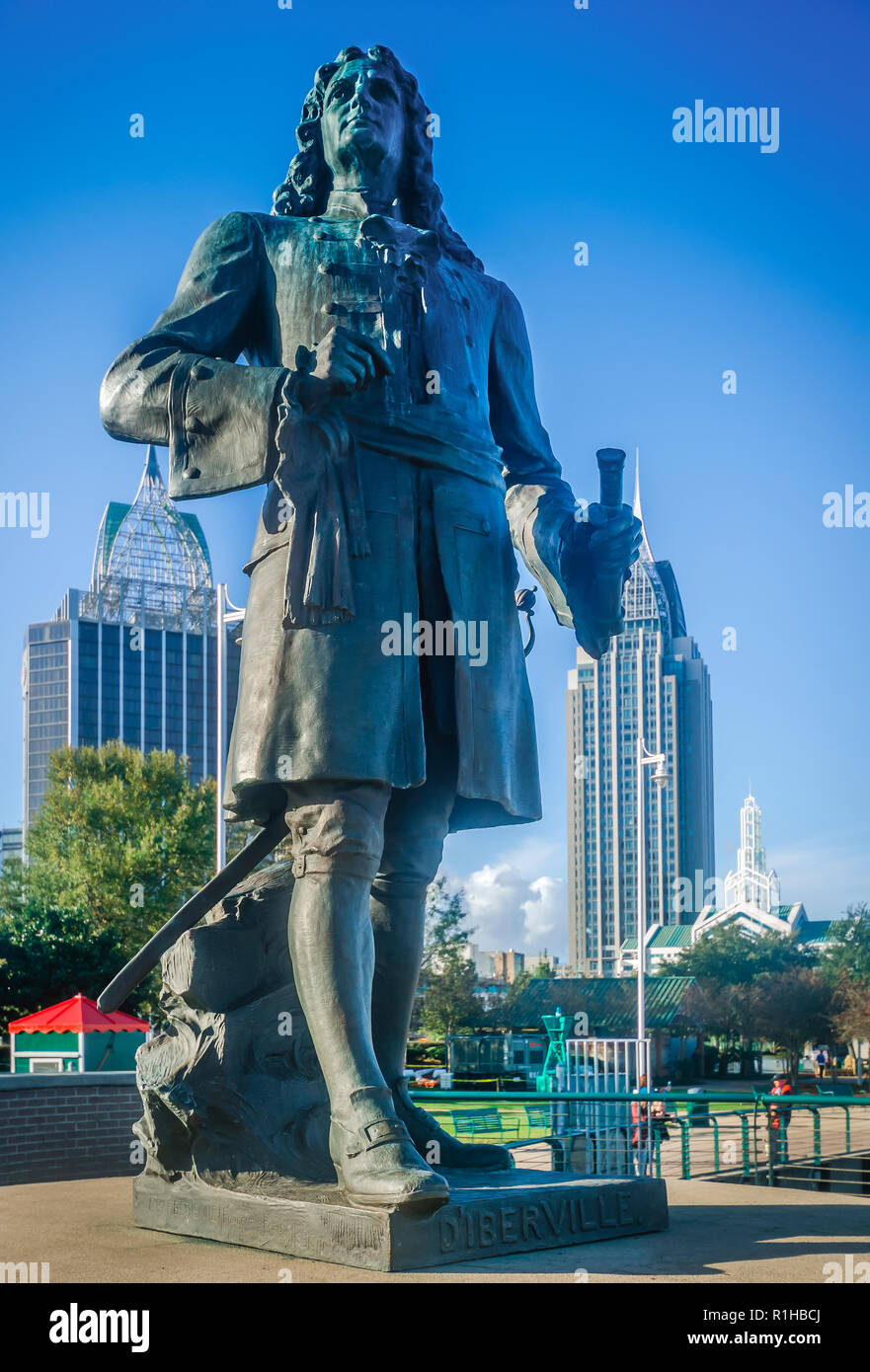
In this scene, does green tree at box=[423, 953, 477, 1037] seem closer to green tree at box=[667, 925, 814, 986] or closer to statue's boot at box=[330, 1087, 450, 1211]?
green tree at box=[667, 925, 814, 986]

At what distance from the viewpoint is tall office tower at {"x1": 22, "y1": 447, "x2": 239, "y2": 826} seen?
116 meters

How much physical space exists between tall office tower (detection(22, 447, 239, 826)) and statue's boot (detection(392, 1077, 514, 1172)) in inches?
4121

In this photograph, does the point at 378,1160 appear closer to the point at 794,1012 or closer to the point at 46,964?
the point at 46,964

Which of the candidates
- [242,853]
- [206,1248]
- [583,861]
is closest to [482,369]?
[242,853]

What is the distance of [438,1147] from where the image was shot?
4.73m

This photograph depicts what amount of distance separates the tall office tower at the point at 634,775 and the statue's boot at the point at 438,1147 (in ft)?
269

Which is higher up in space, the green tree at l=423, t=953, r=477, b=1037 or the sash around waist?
the sash around waist

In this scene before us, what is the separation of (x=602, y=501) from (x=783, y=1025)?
68.7 metres

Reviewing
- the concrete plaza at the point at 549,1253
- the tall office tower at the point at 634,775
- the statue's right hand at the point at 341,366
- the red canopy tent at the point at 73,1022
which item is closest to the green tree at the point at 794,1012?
the tall office tower at the point at 634,775

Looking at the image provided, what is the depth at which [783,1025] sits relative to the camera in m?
69.8

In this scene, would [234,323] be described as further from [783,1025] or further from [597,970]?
[597,970]

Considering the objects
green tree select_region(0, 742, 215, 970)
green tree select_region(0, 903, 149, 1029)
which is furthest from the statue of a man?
green tree select_region(0, 742, 215, 970)

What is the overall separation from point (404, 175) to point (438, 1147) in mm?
3243

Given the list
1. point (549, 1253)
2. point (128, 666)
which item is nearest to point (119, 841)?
point (549, 1253)
